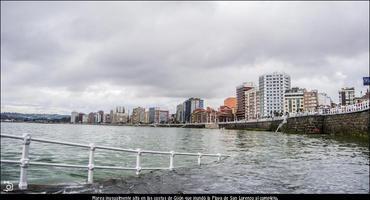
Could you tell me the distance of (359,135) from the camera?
57000 mm

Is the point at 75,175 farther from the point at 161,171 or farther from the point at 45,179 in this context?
the point at 161,171

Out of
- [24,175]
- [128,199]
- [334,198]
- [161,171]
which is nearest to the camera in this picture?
[128,199]

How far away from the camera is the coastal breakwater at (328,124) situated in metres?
56.7

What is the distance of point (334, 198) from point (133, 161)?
15505 mm

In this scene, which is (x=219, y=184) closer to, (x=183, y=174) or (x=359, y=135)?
(x=183, y=174)

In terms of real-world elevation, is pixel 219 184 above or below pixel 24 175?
below

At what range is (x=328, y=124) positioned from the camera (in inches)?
3086

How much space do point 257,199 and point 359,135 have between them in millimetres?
56265

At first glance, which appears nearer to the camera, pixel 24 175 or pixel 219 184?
pixel 24 175

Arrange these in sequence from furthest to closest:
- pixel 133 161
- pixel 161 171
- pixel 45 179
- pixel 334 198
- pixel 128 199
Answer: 1. pixel 133 161
2. pixel 161 171
3. pixel 45 179
4. pixel 334 198
5. pixel 128 199

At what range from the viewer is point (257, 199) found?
7.17 m

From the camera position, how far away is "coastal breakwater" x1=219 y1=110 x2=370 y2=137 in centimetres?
5666

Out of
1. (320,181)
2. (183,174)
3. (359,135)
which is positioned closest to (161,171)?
(183,174)

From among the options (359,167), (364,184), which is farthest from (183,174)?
(359,167)
